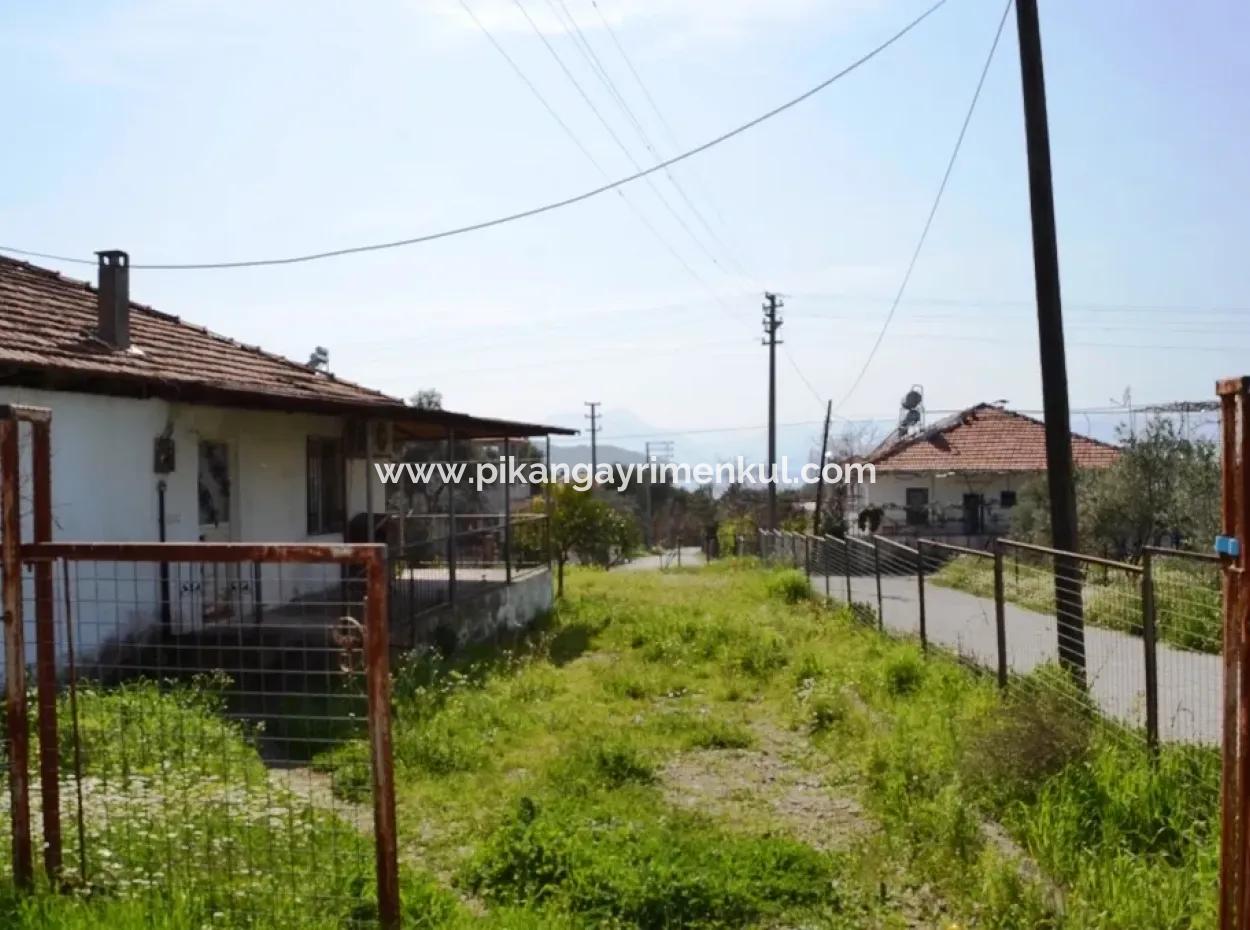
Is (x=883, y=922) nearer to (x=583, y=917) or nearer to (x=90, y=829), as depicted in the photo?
(x=583, y=917)

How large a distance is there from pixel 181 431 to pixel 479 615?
4684mm

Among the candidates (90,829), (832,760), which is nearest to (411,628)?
(832,760)

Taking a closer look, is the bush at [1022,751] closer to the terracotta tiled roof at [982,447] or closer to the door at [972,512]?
the door at [972,512]

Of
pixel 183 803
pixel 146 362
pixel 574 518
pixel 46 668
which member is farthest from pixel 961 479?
pixel 46 668

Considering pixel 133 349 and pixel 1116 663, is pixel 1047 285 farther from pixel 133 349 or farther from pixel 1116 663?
pixel 133 349

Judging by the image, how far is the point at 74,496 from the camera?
8.70m

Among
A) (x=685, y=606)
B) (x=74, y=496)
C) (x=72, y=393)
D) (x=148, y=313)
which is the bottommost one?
(x=685, y=606)

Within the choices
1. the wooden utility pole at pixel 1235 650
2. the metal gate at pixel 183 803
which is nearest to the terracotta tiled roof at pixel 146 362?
the metal gate at pixel 183 803

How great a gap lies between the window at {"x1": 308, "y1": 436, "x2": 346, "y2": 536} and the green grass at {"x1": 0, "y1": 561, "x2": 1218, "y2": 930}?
4.81 meters

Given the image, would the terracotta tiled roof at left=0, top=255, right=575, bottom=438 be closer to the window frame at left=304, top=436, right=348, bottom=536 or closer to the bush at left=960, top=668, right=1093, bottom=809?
the window frame at left=304, top=436, right=348, bottom=536

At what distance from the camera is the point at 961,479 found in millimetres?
36250

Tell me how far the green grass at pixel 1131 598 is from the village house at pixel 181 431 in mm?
5406

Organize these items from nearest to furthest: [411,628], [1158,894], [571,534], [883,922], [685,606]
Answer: [1158,894]
[883,922]
[411,628]
[685,606]
[571,534]

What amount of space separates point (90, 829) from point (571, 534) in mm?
22569
